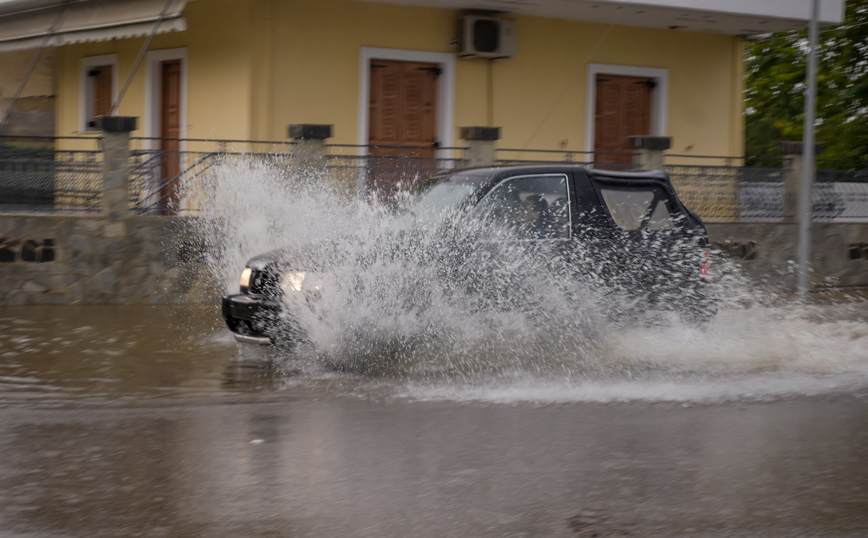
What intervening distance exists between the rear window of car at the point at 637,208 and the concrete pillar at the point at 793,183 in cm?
819

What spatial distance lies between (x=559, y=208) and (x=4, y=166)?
7.68 meters

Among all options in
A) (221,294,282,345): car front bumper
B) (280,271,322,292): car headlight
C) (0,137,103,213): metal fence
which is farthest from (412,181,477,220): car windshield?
(0,137,103,213): metal fence

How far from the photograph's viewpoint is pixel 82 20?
16406 millimetres

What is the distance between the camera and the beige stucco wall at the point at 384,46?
50.5ft

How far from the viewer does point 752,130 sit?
153 feet

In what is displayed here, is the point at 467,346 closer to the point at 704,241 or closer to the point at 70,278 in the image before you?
the point at 704,241

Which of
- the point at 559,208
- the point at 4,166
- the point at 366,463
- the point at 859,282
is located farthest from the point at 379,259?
the point at 859,282

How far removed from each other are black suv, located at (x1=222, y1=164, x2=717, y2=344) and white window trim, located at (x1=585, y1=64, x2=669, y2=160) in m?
9.10

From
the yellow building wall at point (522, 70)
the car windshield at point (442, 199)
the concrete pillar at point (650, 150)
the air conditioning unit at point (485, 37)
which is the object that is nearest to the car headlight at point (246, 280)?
the car windshield at point (442, 199)

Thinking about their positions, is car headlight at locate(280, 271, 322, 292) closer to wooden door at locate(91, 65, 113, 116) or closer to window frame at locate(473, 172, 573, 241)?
window frame at locate(473, 172, 573, 241)

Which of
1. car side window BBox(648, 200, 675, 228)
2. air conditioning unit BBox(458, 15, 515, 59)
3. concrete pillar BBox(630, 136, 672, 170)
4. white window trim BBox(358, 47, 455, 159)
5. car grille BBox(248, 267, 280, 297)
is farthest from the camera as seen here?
air conditioning unit BBox(458, 15, 515, 59)

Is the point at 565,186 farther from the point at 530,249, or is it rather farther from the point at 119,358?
the point at 119,358

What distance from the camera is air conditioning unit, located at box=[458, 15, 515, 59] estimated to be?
53.7 ft

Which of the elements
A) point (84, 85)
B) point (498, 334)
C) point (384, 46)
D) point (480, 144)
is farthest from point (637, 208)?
point (84, 85)
